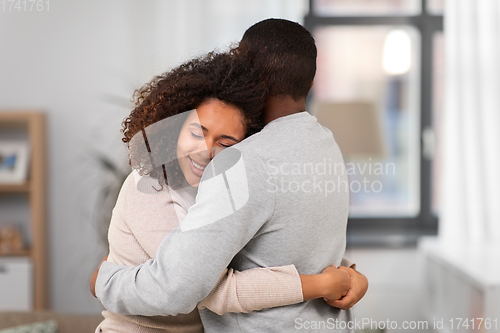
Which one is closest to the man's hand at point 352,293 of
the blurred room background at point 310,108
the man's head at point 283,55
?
the man's head at point 283,55

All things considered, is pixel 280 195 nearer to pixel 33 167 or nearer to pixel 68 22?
pixel 33 167

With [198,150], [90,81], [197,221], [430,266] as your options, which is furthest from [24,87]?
[430,266]

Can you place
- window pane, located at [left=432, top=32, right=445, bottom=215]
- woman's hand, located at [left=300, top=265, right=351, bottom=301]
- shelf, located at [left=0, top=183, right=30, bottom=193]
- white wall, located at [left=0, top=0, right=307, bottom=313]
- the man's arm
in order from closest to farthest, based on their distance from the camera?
the man's arm < woman's hand, located at [left=300, top=265, right=351, bottom=301] < shelf, located at [left=0, top=183, right=30, bottom=193] < white wall, located at [left=0, top=0, right=307, bottom=313] < window pane, located at [left=432, top=32, right=445, bottom=215]

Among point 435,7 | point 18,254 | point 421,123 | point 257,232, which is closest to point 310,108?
point 421,123

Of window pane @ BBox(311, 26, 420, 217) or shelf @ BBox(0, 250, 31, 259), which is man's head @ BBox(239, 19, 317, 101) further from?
shelf @ BBox(0, 250, 31, 259)

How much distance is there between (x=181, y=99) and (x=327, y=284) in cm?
42

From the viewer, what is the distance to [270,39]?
775 millimetres

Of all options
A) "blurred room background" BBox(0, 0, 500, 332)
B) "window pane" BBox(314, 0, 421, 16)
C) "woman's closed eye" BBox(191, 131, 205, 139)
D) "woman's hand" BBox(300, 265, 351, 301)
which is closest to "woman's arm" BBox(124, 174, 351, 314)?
"woman's hand" BBox(300, 265, 351, 301)

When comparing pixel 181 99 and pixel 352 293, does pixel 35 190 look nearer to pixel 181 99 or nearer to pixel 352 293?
pixel 181 99

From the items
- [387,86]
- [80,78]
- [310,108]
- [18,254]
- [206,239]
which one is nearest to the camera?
[206,239]

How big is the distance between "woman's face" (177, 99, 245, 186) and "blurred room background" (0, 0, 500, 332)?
145 cm

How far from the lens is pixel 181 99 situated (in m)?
0.79

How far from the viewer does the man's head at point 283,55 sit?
77 cm

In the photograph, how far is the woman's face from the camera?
2.53 feet
